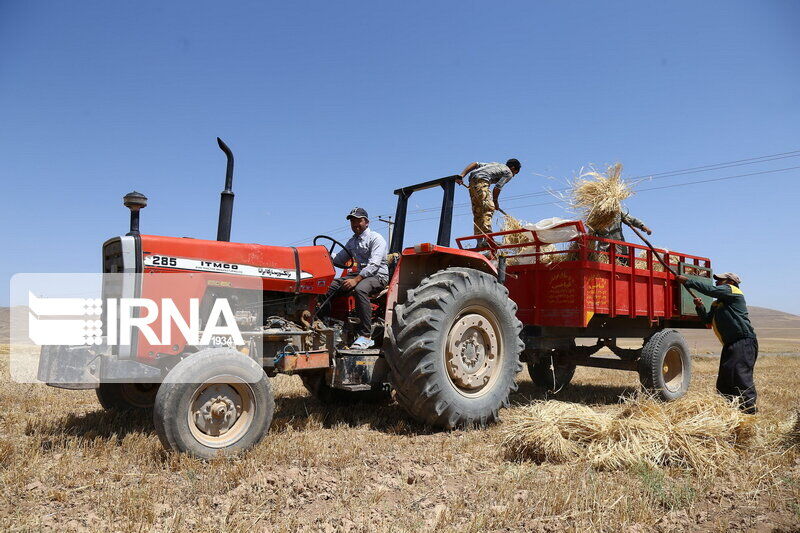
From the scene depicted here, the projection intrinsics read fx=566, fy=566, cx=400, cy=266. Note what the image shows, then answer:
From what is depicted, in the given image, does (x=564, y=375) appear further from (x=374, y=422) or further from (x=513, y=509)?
(x=513, y=509)

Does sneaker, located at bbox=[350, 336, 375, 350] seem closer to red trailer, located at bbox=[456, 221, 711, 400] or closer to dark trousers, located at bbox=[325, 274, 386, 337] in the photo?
dark trousers, located at bbox=[325, 274, 386, 337]

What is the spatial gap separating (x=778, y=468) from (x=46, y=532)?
168 inches

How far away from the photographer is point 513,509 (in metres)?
2.95

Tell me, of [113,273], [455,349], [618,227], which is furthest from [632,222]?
[113,273]

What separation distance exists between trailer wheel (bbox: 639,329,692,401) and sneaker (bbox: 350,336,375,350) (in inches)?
130

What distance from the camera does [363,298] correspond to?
500 cm

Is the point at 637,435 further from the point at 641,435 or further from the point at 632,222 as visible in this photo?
the point at 632,222

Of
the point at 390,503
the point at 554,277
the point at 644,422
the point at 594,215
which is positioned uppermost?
the point at 594,215

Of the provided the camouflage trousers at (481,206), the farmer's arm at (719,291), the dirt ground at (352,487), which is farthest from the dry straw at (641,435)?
the camouflage trousers at (481,206)

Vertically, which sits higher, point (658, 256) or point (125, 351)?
point (658, 256)

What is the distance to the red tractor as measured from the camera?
12.8 feet

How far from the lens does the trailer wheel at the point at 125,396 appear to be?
4.88 m

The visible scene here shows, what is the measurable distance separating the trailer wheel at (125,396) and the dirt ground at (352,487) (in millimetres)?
260

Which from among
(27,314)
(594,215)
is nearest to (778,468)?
(594,215)
